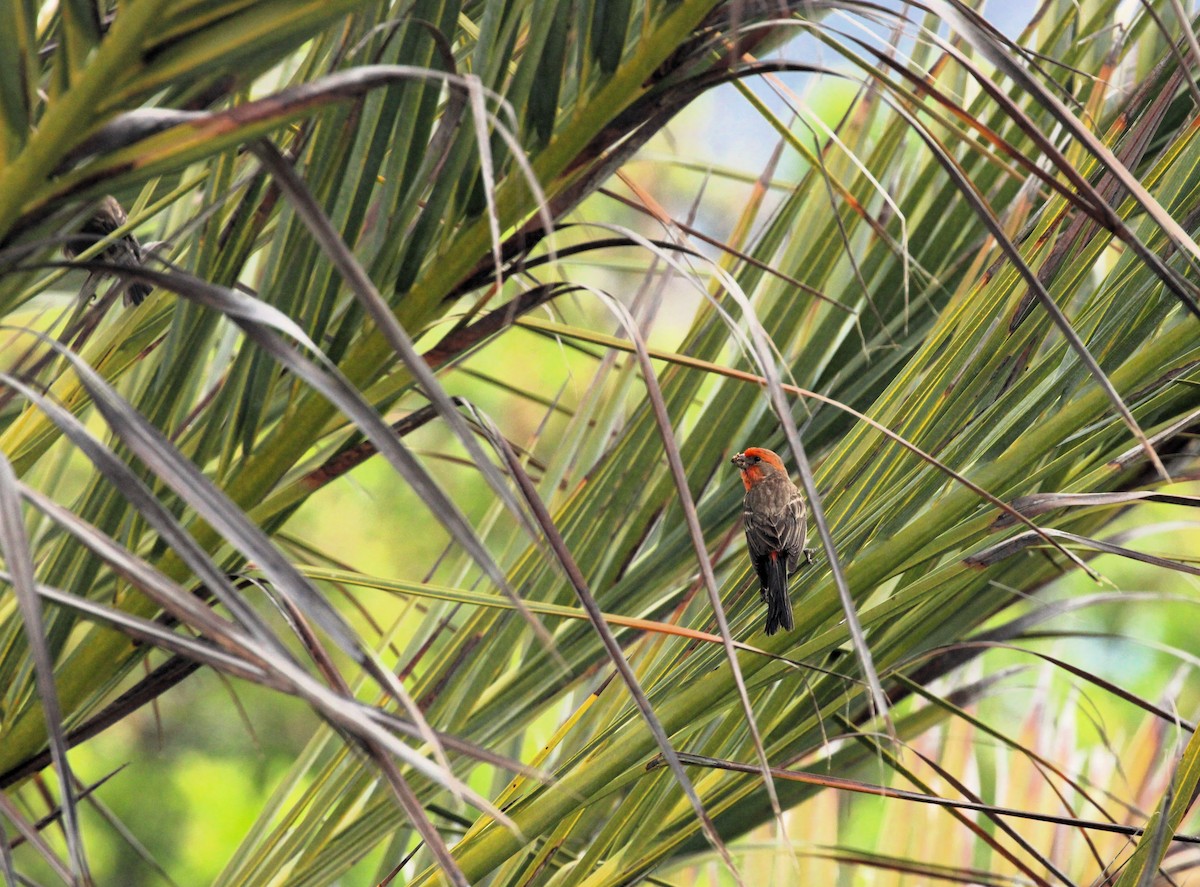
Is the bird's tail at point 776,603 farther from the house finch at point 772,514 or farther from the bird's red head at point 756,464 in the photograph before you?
the bird's red head at point 756,464

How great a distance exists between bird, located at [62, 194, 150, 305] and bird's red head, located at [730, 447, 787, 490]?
0.60 meters

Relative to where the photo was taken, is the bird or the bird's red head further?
the bird's red head

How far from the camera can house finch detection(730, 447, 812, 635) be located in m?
1.08

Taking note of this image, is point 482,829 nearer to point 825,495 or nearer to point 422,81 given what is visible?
point 825,495

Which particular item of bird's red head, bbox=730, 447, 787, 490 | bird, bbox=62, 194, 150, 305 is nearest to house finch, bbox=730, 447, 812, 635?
bird's red head, bbox=730, 447, 787, 490

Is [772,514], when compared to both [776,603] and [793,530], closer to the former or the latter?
[793,530]

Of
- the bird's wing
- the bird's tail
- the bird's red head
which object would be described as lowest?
the bird's tail

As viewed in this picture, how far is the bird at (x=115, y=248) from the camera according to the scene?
754 millimetres

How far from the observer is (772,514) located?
3.95ft

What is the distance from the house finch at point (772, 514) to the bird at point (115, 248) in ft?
1.85

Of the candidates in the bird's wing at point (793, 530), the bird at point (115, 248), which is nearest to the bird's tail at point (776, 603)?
the bird's wing at point (793, 530)

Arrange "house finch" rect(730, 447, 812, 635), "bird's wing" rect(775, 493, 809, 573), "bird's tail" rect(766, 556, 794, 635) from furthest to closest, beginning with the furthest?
"bird's wing" rect(775, 493, 809, 573)
"house finch" rect(730, 447, 812, 635)
"bird's tail" rect(766, 556, 794, 635)

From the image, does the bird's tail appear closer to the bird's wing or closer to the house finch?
the house finch

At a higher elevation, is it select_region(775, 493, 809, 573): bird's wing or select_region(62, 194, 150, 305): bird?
select_region(62, 194, 150, 305): bird
